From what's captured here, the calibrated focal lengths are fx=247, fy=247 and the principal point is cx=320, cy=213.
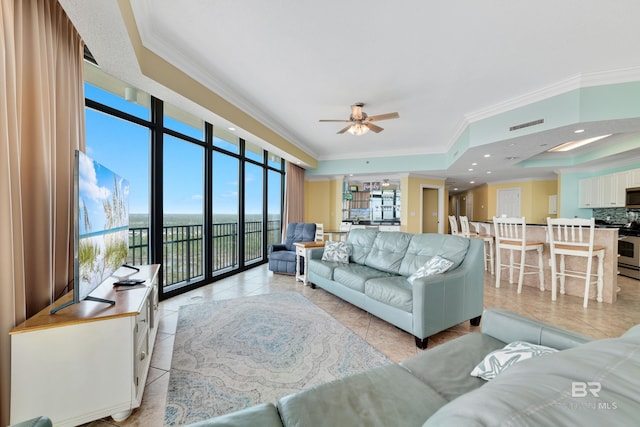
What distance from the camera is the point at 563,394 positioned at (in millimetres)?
421

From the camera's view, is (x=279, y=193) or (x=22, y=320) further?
(x=279, y=193)

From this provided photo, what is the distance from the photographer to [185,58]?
2680mm

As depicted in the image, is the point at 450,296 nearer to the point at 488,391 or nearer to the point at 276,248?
the point at 488,391

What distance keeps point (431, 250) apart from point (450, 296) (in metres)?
0.68

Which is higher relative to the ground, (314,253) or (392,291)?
(314,253)

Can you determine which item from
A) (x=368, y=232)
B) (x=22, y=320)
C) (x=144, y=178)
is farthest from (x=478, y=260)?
(x=144, y=178)

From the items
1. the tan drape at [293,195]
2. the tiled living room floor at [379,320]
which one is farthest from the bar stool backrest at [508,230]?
the tan drape at [293,195]

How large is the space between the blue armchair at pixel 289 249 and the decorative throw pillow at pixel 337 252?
86 centimetres

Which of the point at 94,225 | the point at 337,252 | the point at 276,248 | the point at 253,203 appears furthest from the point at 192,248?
the point at 94,225

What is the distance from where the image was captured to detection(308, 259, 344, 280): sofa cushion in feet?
11.1

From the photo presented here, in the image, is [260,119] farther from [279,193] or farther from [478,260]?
[478,260]

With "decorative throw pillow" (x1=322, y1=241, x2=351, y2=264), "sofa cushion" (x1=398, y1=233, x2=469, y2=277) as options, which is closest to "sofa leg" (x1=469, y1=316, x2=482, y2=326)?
Answer: "sofa cushion" (x1=398, y1=233, x2=469, y2=277)

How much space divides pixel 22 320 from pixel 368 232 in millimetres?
3463

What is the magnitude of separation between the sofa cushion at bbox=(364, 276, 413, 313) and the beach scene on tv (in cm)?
233
